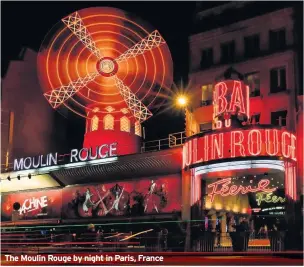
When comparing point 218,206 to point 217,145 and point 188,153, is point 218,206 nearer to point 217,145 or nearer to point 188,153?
point 188,153

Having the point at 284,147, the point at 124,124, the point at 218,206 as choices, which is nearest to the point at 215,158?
the point at 284,147

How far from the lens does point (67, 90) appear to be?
107 feet

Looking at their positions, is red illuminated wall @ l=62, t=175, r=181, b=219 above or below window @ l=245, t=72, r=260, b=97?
below

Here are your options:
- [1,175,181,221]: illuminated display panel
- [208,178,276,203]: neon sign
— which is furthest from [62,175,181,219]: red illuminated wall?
[208,178,276,203]: neon sign

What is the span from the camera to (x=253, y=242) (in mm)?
21766

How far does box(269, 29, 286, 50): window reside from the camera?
2664cm

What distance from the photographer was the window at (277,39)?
2664 cm

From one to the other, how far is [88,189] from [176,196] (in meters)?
6.19

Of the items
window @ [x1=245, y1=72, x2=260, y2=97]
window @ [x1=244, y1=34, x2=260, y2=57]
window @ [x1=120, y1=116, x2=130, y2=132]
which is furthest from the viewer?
Answer: window @ [x1=120, y1=116, x2=130, y2=132]

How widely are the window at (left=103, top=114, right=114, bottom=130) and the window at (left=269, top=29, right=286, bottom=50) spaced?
10587 mm

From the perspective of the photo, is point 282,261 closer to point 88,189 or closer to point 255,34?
point 255,34

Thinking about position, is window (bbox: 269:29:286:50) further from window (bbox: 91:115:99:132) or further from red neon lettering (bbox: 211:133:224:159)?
window (bbox: 91:115:99:132)

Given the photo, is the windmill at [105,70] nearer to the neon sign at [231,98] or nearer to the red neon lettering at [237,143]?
the neon sign at [231,98]

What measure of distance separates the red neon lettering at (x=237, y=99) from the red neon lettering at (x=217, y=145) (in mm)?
1326
